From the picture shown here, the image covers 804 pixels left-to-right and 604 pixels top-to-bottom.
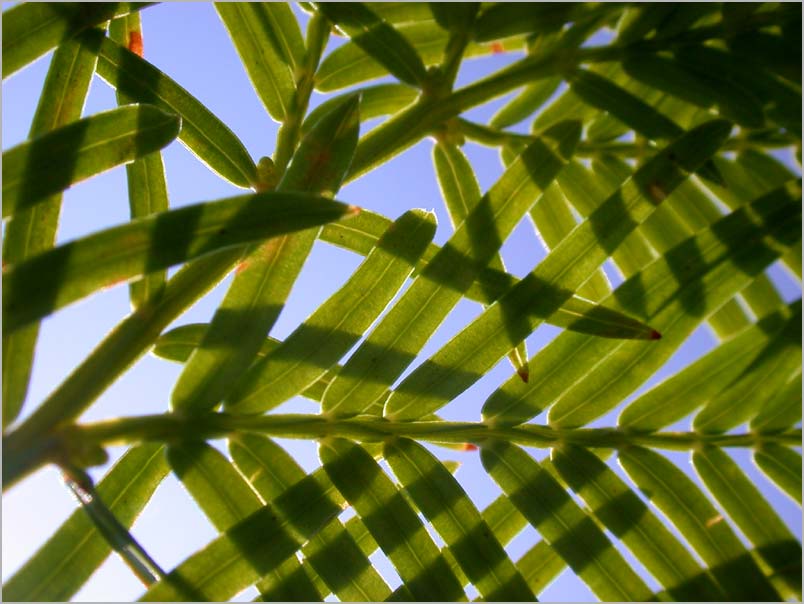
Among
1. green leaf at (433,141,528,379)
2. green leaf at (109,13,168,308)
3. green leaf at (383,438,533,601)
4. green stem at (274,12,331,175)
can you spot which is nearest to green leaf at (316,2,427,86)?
green stem at (274,12,331,175)

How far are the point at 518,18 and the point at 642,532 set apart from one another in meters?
0.86

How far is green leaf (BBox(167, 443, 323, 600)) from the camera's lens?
3.16 ft

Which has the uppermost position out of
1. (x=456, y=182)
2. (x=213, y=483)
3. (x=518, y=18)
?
(x=518, y=18)

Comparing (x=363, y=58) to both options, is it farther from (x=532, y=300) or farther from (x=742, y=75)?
(x=742, y=75)

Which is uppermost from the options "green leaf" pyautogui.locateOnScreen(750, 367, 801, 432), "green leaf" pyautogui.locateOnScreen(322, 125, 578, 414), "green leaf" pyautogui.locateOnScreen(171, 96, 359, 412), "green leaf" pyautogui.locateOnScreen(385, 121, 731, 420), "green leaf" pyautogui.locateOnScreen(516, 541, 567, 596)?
"green leaf" pyautogui.locateOnScreen(171, 96, 359, 412)

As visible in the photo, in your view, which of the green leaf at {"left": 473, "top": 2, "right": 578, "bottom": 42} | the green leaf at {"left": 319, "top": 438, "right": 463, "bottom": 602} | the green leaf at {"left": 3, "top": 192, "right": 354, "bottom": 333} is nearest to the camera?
the green leaf at {"left": 3, "top": 192, "right": 354, "bottom": 333}

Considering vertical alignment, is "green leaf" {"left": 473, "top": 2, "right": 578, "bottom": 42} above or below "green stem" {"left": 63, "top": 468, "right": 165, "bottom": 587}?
above

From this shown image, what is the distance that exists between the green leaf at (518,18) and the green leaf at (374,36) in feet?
0.43

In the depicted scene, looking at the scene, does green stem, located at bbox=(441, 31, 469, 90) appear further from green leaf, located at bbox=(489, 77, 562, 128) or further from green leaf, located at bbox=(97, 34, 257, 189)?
green leaf, located at bbox=(97, 34, 257, 189)

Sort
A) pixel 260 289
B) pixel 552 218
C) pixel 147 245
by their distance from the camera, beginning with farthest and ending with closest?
pixel 552 218, pixel 260 289, pixel 147 245

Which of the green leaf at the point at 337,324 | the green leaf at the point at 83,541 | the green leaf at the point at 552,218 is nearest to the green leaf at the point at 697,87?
the green leaf at the point at 552,218

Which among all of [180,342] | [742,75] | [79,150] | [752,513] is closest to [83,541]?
[180,342]

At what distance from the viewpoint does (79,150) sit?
3.02 ft

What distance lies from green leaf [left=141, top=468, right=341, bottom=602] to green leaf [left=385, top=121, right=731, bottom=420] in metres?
0.21
